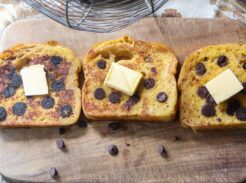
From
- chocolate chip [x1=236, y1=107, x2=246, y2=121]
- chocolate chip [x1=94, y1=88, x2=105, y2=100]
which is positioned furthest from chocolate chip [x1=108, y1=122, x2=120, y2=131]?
chocolate chip [x1=236, y1=107, x2=246, y2=121]

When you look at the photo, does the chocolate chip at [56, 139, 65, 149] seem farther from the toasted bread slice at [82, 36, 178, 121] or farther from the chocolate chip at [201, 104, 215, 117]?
the chocolate chip at [201, 104, 215, 117]

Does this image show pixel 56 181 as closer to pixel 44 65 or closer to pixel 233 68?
pixel 44 65

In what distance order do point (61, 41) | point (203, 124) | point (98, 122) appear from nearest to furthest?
point (203, 124)
point (98, 122)
point (61, 41)

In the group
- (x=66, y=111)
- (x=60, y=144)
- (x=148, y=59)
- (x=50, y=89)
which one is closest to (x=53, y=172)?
(x=60, y=144)

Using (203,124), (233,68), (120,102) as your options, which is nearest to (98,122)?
(120,102)

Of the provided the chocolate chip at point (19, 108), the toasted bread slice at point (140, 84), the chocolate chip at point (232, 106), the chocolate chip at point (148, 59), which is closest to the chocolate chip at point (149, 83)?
the toasted bread slice at point (140, 84)
